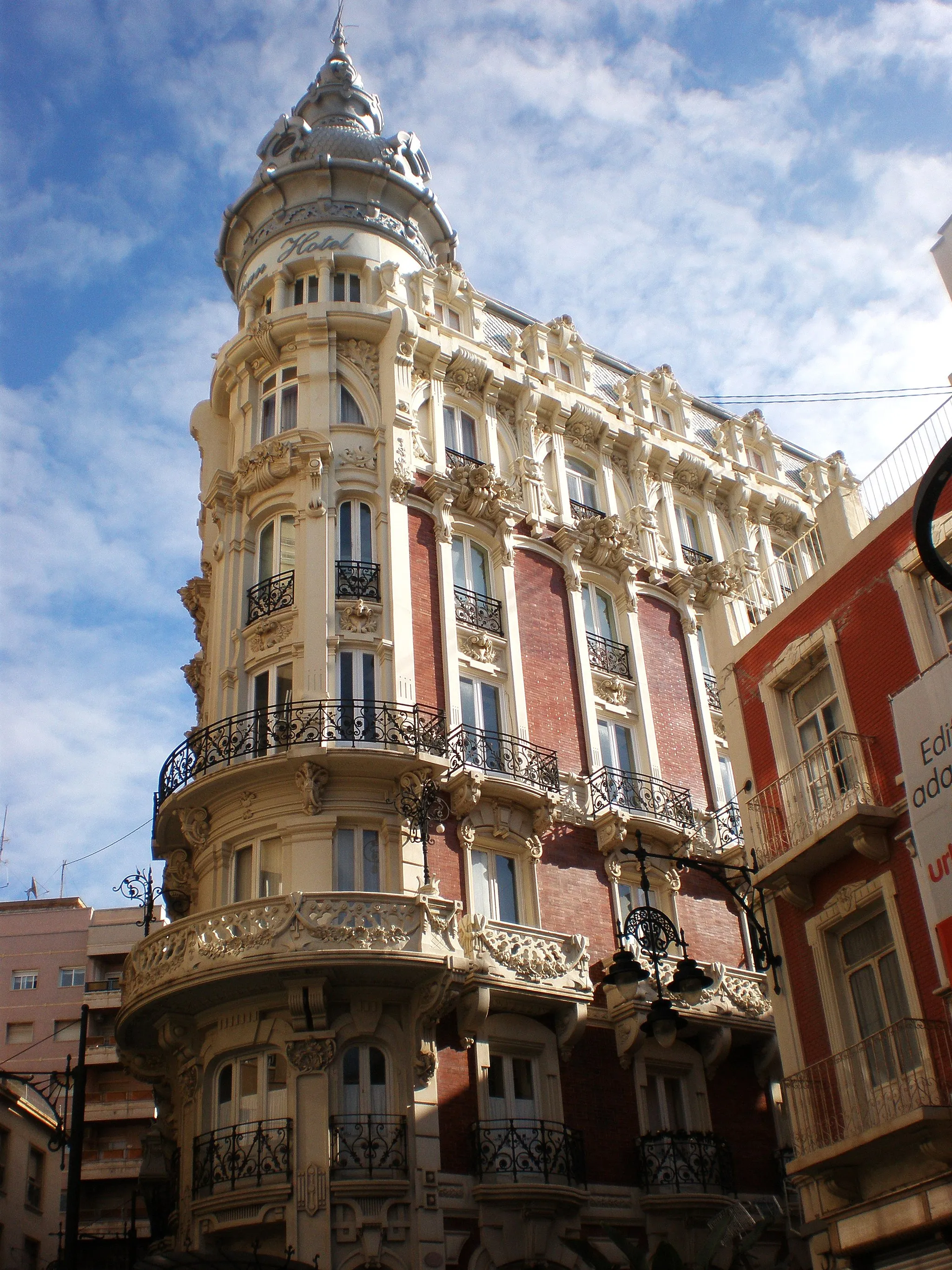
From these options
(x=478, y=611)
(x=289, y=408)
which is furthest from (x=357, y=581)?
(x=289, y=408)

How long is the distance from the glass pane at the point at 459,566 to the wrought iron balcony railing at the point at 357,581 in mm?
2360

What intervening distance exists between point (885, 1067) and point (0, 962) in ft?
167

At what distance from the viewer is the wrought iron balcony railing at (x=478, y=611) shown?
1174 inches

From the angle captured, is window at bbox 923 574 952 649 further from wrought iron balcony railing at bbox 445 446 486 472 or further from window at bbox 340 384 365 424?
window at bbox 340 384 365 424

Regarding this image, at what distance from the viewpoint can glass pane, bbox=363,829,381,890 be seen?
81.3ft

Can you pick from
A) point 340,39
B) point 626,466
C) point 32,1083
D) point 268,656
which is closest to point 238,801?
point 268,656

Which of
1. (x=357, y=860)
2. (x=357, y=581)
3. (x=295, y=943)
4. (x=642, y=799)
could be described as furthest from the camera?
(x=642, y=799)

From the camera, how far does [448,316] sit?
3575 centimetres

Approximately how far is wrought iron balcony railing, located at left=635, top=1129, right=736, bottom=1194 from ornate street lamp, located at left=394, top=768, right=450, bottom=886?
6.98 metres

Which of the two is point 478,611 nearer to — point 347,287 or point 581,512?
point 581,512

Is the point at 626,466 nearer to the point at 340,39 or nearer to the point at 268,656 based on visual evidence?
the point at 268,656

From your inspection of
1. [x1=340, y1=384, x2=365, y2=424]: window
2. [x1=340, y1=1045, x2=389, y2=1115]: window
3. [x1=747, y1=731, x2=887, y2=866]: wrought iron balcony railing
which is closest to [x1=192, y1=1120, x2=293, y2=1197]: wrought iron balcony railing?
[x1=340, y1=1045, x2=389, y2=1115]: window

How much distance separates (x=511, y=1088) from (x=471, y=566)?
12584 millimetres

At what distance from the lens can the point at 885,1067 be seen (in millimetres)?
16219
